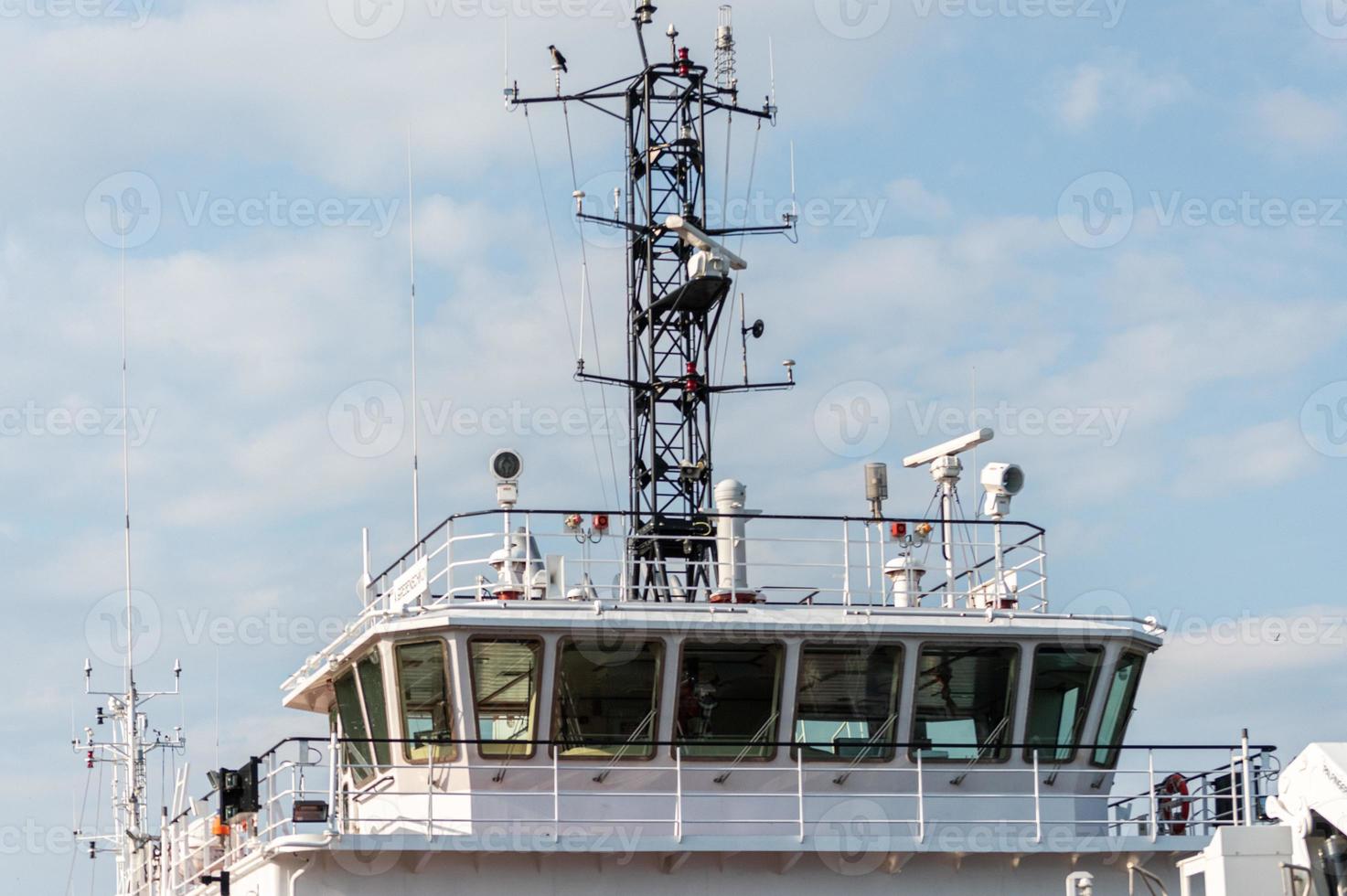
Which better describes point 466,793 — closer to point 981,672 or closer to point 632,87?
point 981,672

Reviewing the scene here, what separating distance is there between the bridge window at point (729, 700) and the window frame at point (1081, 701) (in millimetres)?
3045

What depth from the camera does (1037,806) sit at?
72.2ft

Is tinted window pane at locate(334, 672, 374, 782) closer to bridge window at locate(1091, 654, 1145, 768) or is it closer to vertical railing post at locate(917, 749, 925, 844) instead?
vertical railing post at locate(917, 749, 925, 844)

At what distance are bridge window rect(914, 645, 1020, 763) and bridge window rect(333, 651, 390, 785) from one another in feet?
20.1

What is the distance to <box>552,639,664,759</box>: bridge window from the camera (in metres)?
21.4

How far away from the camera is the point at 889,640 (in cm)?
2214

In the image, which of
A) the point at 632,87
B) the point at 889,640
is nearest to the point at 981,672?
the point at 889,640

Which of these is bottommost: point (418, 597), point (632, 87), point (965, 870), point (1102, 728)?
point (965, 870)

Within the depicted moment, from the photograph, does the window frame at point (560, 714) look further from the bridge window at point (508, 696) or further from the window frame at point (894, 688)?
the window frame at point (894, 688)

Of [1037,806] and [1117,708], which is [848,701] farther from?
[1117,708]

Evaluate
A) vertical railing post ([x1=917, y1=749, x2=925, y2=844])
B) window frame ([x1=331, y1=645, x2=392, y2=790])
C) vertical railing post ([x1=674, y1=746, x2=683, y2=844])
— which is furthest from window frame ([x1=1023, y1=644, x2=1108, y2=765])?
window frame ([x1=331, y1=645, x2=392, y2=790])

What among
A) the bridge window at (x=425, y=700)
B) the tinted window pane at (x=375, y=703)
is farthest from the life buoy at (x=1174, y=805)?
the tinted window pane at (x=375, y=703)

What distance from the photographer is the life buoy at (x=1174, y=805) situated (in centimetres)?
2270

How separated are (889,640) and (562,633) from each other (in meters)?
3.79
